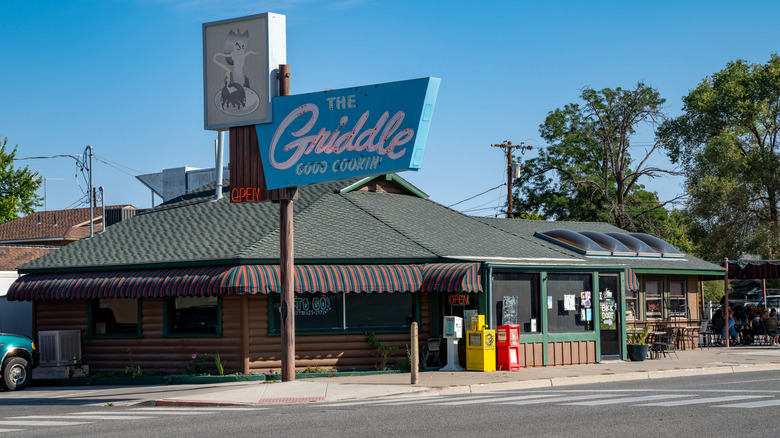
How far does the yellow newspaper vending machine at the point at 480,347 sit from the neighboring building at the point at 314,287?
1.73 ft

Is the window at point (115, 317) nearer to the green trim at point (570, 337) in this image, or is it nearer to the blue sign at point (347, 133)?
the blue sign at point (347, 133)

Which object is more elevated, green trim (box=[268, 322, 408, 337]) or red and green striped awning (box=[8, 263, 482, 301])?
red and green striped awning (box=[8, 263, 482, 301])

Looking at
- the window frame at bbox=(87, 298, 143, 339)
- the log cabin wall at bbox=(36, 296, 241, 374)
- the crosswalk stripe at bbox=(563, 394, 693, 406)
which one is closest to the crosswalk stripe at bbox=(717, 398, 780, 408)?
the crosswalk stripe at bbox=(563, 394, 693, 406)

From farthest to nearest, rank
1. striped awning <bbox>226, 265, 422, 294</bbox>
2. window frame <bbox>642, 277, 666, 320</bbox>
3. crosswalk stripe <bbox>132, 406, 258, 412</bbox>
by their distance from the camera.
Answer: window frame <bbox>642, 277, 666, 320</bbox> < striped awning <bbox>226, 265, 422, 294</bbox> < crosswalk stripe <bbox>132, 406, 258, 412</bbox>

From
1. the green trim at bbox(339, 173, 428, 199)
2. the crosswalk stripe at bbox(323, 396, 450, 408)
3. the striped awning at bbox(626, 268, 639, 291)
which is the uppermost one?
the green trim at bbox(339, 173, 428, 199)

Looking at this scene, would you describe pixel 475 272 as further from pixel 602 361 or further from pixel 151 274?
pixel 151 274

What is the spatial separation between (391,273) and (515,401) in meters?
7.62

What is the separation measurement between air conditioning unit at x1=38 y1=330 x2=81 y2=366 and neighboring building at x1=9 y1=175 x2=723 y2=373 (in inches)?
16.6

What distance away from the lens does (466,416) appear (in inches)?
527

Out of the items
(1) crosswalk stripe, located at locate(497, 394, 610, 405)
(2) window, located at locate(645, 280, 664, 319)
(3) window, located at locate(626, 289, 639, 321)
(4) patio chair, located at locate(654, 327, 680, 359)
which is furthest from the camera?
(2) window, located at locate(645, 280, 664, 319)

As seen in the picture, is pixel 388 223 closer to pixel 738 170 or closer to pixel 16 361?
pixel 16 361

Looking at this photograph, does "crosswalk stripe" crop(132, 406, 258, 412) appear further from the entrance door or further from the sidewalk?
the entrance door

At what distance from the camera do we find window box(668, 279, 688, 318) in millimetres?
32719

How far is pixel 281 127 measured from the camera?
67.5 feet
